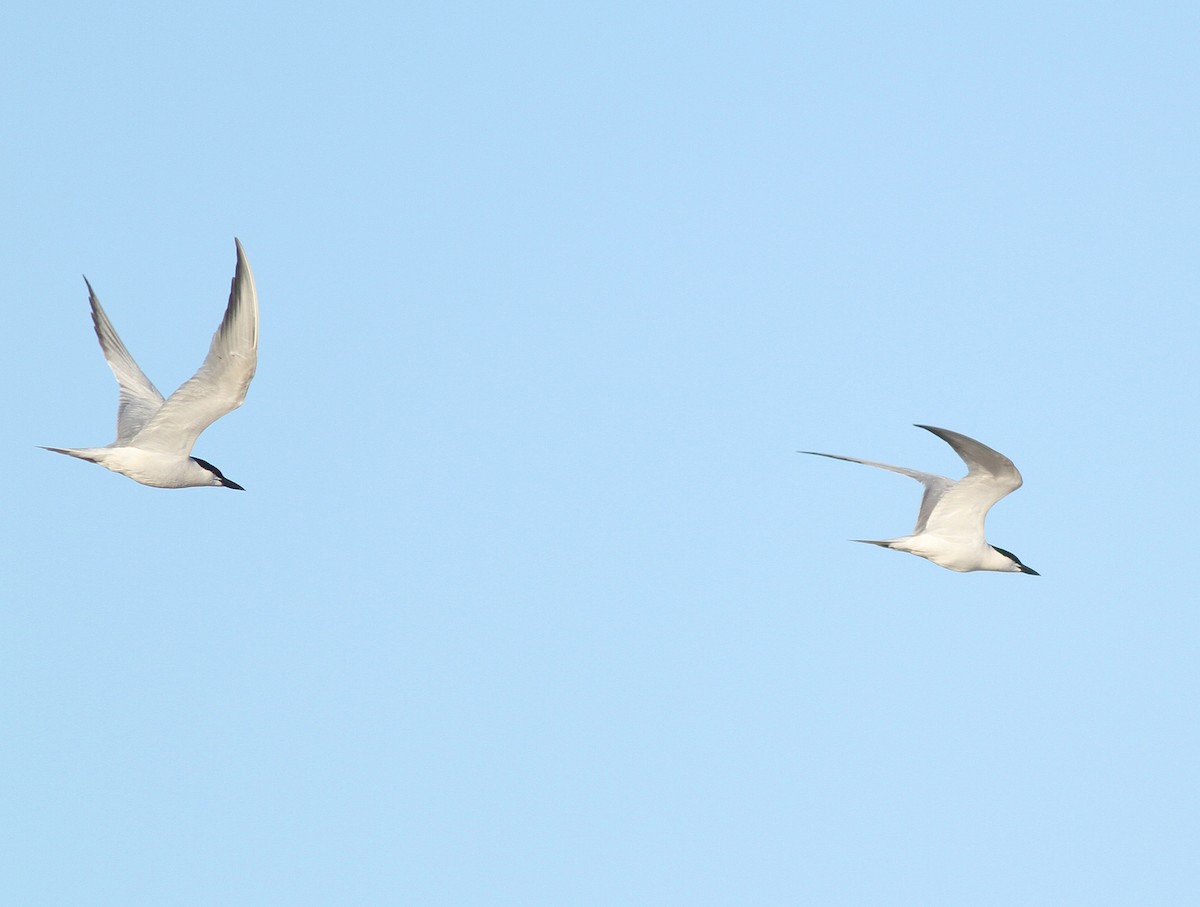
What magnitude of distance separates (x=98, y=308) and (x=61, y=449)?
2.96 metres

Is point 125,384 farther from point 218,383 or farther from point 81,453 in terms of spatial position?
point 218,383

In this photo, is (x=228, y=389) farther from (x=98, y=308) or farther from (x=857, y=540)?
(x=857, y=540)

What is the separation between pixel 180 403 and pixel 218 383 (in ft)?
2.74

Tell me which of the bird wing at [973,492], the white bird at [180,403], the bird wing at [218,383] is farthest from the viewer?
the bird wing at [973,492]

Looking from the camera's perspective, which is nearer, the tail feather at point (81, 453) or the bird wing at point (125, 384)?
the tail feather at point (81, 453)

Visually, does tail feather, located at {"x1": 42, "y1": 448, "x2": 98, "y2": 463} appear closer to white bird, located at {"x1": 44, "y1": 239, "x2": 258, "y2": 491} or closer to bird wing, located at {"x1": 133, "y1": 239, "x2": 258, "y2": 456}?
white bird, located at {"x1": 44, "y1": 239, "x2": 258, "y2": 491}

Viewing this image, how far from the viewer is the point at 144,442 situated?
22.8 metres

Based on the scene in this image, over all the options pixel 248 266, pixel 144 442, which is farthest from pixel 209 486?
pixel 248 266

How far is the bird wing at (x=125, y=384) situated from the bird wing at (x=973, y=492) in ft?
33.6

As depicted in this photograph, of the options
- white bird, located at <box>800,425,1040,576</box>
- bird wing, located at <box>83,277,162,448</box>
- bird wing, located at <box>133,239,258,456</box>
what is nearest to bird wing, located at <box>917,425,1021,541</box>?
white bird, located at <box>800,425,1040,576</box>

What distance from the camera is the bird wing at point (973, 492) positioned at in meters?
22.0

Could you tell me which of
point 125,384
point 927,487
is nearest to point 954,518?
point 927,487

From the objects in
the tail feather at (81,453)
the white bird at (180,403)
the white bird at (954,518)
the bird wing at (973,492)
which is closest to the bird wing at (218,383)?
the white bird at (180,403)

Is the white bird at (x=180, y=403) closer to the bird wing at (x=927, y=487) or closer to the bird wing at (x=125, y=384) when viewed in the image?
the bird wing at (x=125, y=384)
